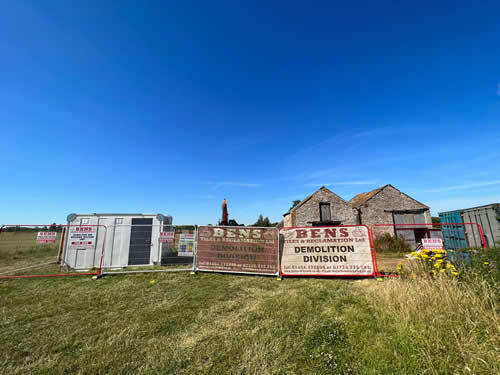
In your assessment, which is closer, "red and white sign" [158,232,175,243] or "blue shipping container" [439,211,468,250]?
"blue shipping container" [439,211,468,250]

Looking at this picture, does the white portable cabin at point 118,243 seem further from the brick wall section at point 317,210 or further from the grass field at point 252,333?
the brick wall section at point 317,210

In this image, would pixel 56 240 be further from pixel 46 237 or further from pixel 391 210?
pixel 391 210

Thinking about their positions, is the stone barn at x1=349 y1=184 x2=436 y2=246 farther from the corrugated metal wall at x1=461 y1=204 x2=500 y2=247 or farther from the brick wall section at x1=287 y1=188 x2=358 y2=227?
the corrugated metal wall at x1=461 y1=204 x2=500 y2=247

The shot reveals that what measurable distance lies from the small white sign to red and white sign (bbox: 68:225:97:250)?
3455mm

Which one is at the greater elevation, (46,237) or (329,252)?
(46,237)

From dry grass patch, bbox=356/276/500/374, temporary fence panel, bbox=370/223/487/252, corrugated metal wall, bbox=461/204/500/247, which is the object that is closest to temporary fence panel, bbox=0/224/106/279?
dry grass patch, bbox=356/276/500/374

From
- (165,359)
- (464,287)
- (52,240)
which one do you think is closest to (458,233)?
(464,287)

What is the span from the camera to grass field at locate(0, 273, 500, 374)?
2.51 meters

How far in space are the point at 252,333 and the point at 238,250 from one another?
180 inches

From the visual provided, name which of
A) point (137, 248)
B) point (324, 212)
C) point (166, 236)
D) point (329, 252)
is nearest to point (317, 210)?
point (324, 212)

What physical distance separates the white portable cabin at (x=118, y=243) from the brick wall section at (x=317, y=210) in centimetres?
1589

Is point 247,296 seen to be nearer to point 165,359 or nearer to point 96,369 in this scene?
point 165,359

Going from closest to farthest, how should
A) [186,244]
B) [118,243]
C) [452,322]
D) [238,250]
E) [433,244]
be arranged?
1. [452,322]
2. [433,244]
3. [238,250]
4. [186,244]
5. [118,243]

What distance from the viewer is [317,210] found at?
22.4 meters
